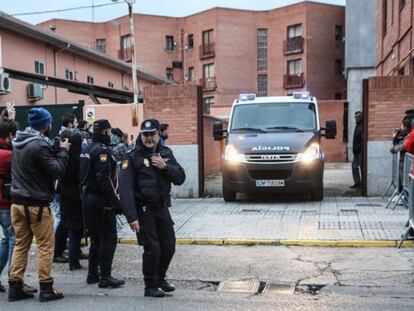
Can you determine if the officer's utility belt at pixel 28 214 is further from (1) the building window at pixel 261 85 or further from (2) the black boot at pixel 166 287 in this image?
(1) the building window at pixel 261 85

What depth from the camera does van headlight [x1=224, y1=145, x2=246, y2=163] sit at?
11008 millimetres

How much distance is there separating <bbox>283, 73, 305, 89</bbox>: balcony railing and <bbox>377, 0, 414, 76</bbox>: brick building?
24.3 meters

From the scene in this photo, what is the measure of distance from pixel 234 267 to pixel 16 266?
8.76 feet

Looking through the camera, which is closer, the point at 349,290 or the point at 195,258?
the point at 349,290

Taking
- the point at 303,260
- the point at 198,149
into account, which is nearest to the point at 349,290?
the point at 303,260

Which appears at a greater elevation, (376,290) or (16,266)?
(16,266)

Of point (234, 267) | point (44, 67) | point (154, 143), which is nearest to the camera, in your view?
point (154, 143)

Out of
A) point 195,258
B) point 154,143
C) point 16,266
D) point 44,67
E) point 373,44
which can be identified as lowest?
point 195,258

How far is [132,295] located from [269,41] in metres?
47.5

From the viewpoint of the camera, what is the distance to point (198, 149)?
1252 cm

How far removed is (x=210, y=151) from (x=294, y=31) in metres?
32.7

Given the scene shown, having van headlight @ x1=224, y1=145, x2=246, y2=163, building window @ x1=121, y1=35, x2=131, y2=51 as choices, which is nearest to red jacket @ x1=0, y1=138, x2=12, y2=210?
van headlight @ x1=224, y1=145, x2=246, y2=163

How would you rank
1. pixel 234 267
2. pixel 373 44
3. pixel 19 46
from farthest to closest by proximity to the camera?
1. pixel 373 44
2. pixel 19 46
3. pixel 234 267

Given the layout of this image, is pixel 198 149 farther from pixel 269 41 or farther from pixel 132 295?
pixel 269 41
